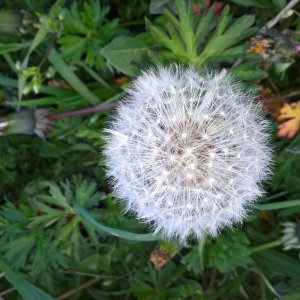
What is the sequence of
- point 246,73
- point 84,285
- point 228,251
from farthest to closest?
point 84,285
point 228,251
point 246,73

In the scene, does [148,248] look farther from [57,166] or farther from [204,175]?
[204,175]

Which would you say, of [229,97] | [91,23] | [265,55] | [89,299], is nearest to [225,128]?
[229,97]

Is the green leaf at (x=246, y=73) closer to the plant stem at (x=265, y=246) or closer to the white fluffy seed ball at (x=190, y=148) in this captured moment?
the white fluffy seed ball at (x=190, y=148)

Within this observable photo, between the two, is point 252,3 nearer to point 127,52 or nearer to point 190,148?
point 127,52

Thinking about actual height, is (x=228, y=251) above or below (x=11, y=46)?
below

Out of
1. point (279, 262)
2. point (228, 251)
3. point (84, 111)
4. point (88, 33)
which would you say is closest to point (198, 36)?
point (88, 33)

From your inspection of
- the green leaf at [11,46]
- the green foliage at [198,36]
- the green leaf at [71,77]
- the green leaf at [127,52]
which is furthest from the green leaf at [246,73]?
the green leaf at [11,46]
